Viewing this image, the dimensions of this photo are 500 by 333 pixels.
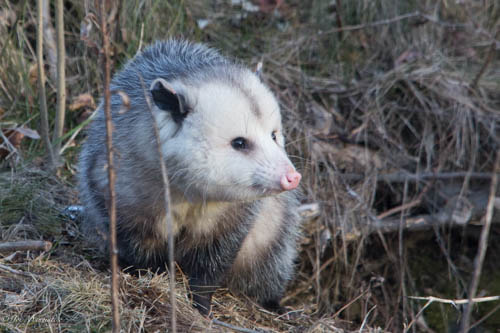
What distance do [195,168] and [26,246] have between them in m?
0.75

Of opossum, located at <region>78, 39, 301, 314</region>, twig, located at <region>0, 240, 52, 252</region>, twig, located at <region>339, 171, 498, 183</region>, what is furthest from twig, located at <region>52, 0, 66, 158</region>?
twig, located at <region>339, 171, 498, 183</region>

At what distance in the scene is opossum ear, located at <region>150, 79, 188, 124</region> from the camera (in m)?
1.98

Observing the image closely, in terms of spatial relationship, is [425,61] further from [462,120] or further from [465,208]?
[465,208]

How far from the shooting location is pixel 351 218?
348 cm

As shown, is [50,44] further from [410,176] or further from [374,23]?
A: [410,176]

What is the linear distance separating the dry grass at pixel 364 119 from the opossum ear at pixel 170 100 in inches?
45.9

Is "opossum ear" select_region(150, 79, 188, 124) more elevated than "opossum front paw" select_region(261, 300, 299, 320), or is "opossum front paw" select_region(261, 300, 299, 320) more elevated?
"opossum ear" select_region(150, 79, 188, 124)

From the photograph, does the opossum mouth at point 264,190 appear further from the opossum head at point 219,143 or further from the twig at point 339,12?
the twig at point 339,12

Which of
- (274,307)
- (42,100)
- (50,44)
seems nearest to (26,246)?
(42,100)

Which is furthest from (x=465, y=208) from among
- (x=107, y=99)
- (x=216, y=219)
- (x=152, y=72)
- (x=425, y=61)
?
(x=107, y=99)

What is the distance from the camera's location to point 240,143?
200cm

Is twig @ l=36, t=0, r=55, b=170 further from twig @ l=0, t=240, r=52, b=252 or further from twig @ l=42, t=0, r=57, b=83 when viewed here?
twig @ l=0, t=240, r=52, b=252

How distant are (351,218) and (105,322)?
1895 mm

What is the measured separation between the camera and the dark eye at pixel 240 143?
6.54 ft
